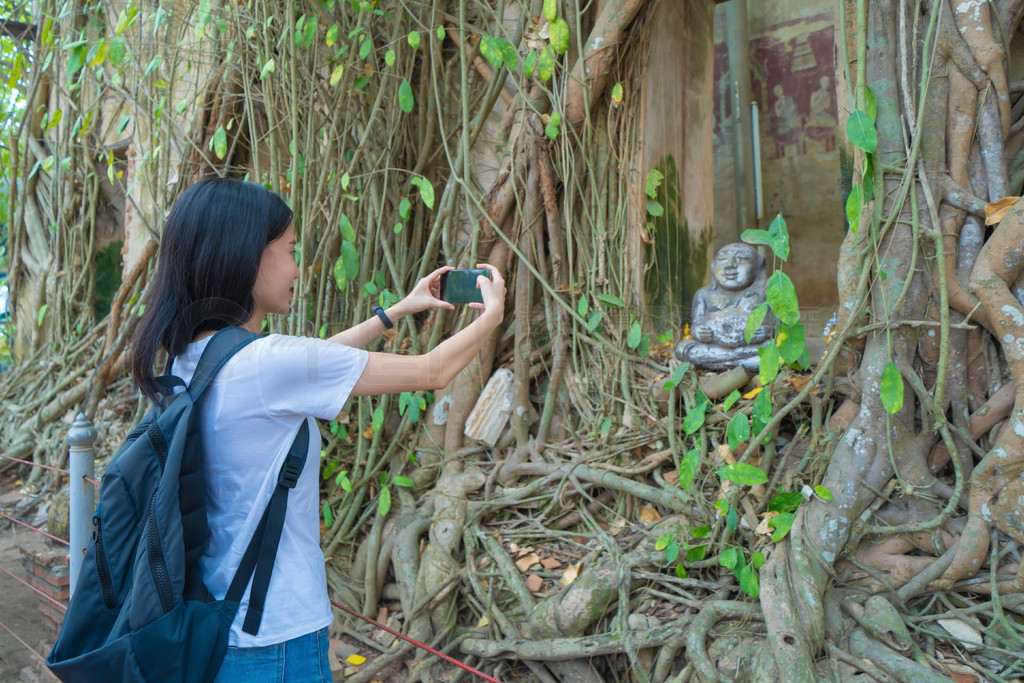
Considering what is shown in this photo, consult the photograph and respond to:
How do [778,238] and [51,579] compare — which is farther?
[51,579]

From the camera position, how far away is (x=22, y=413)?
4922mm

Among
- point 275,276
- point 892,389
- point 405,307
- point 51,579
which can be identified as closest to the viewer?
point 275,276

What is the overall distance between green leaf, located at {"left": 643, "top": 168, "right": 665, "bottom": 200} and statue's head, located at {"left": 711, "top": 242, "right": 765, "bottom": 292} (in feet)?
1.25

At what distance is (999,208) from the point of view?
197 cm

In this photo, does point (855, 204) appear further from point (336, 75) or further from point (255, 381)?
point (336, 75)

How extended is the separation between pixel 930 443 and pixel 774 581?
23.7 inches

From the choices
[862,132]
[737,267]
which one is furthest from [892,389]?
[737,267]

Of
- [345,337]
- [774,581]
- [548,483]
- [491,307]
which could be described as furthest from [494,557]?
[491,307]

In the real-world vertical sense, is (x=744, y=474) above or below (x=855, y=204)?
below

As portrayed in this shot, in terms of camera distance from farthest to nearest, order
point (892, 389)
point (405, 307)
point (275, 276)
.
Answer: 1. point (892, 389)
2. point (405, 307)
3. point (275, 276)

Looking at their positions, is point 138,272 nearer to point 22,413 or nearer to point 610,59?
point 22,413

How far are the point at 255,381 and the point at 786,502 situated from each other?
1.68 metres

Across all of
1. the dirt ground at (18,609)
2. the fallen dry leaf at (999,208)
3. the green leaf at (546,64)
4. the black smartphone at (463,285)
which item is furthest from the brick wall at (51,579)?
the fallen dry leaf at (999,208)

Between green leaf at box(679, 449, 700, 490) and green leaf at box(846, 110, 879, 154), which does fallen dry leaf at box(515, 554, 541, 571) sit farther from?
green leaf at box(846, 110, 879, 154)
